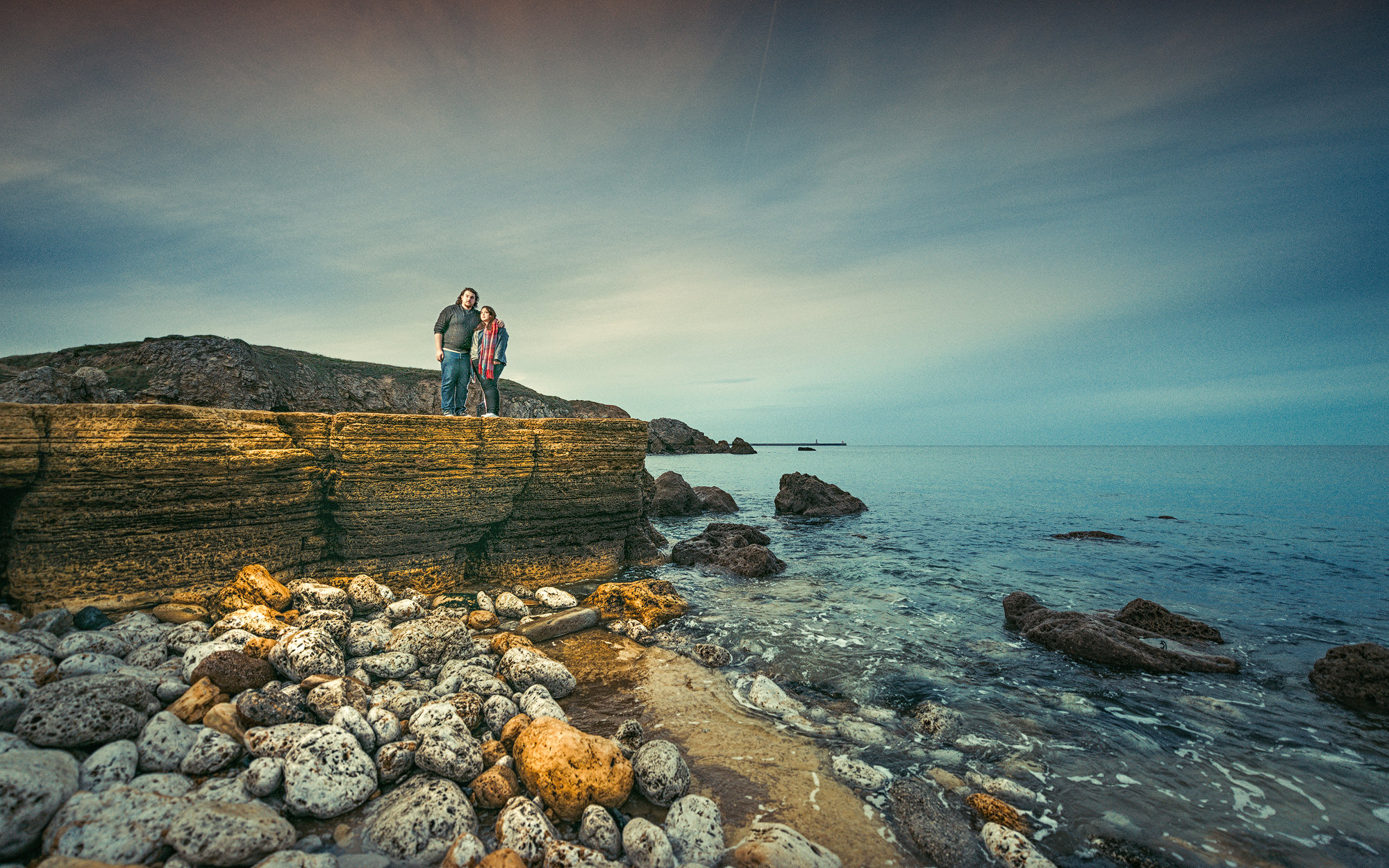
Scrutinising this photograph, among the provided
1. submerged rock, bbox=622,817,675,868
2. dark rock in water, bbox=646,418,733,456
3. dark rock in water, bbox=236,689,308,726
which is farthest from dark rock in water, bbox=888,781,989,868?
dark rock in water, bbox=646,418,733,456

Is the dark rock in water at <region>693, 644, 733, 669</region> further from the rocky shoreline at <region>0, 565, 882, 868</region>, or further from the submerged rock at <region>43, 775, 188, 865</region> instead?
the submerged rock at <region>43, 775, 188, 865</region>

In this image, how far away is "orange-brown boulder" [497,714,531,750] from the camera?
4.49 meters

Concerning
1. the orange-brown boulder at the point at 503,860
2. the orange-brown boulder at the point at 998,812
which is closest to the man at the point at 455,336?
the orange-brown boulder at the point at 503,860

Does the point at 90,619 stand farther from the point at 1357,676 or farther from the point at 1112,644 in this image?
the point at 1357,676

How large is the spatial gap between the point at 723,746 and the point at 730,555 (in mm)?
8199

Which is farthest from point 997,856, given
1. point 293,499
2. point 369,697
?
point 293,499

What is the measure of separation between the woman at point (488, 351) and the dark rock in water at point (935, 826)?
9214 mm

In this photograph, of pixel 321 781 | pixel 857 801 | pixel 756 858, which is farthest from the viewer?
pixel 857 801

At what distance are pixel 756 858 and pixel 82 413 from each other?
8.49 m

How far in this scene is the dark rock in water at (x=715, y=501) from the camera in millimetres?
24188

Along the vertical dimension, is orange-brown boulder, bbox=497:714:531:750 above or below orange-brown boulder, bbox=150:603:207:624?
below

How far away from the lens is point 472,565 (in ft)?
30.3

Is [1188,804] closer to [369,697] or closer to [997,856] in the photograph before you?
[997,856]

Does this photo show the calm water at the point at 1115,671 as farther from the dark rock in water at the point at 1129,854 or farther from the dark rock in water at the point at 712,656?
the dark rock in water at the point at 712,656
